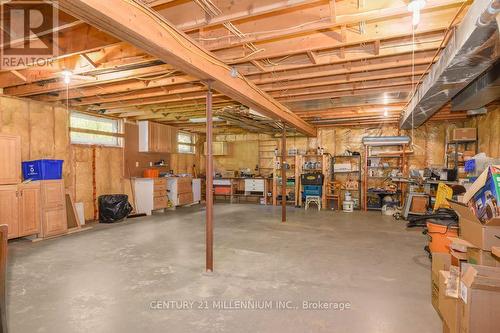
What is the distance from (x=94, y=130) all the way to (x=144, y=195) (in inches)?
77.9

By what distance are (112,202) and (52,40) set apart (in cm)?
393

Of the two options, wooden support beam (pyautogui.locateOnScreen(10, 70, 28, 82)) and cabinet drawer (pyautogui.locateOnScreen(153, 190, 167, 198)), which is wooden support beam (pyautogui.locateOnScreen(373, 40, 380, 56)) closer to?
wooden support beam (pyautogui.locateOnScreen(10, 70, 28, 82))

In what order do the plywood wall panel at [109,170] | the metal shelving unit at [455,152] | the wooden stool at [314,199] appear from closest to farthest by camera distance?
the metal shelving unit at [455,152] → the plywood wall panel at [109,170] → the wooden stool at [314,199]

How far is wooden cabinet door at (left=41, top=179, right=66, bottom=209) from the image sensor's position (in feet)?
15.8

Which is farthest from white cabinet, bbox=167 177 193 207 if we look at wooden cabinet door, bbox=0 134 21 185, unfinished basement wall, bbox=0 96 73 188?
wooden cabinet door, bbox=0 134 21 185


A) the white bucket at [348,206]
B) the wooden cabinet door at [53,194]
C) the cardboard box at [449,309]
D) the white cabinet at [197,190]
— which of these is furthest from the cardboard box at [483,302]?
the white cabinet at [197,190]

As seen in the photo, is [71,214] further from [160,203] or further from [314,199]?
[314,199]

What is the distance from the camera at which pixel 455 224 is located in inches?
133

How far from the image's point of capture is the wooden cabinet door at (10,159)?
4242mm

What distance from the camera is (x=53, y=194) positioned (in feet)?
16.2

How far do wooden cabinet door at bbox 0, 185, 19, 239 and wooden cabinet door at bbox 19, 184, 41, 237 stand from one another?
0.24 ft

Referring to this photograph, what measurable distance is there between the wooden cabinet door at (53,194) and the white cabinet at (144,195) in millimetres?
2105

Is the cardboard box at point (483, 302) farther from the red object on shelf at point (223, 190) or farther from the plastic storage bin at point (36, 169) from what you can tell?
the red object on shelf at point (223, 190)

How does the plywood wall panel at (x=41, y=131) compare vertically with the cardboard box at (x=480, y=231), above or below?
above
